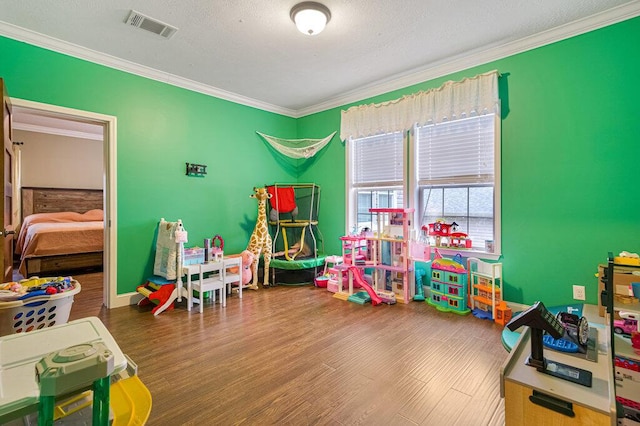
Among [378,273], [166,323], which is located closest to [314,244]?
[378,273]

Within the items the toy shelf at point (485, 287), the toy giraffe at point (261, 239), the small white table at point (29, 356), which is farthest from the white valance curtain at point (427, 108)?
the small white table at point (29, 356)

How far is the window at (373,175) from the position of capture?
12.9 feet

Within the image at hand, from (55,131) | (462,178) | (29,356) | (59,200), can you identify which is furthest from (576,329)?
(55,131)

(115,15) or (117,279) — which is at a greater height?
(115,15)

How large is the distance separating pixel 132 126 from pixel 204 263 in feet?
5.87

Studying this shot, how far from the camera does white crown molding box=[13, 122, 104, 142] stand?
588 centimetres

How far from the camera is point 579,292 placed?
267cm

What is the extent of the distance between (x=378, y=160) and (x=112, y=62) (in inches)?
131

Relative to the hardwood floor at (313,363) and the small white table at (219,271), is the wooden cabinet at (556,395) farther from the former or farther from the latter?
the small white table at (219,271)

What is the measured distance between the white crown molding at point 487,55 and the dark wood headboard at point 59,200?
578 centimetres

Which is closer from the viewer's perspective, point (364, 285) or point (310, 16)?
point (310, 16)

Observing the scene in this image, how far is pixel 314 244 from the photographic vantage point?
452cm

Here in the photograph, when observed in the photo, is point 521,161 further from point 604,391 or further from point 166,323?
point 166,323

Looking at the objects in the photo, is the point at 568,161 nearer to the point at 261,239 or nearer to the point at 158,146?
the point at 261,239
